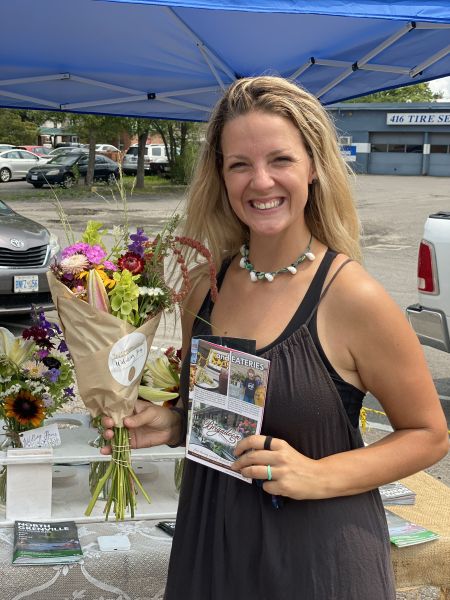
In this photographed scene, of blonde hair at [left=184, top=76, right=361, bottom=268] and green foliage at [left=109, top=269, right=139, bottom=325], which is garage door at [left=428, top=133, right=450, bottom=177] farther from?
green foliage at [left=109, top=269, right=139, bottom=325]

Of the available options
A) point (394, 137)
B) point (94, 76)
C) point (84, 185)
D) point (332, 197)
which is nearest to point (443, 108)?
point (394, 137)

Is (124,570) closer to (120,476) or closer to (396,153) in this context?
(120,476)

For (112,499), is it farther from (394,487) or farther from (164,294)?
(394,487)

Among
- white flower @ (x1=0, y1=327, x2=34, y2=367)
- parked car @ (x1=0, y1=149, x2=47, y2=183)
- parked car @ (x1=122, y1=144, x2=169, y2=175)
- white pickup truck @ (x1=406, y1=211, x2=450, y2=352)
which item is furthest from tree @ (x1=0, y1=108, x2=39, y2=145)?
white flower @ (x1=0, y1=327, x2=34, y2=367)

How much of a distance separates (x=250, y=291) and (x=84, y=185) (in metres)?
28.7

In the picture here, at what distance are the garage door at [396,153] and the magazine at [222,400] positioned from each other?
4708 cm

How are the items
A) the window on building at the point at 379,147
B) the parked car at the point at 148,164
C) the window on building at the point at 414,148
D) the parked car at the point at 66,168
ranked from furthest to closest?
the window on building at the point at 379,147, the window on building at the point at 414,148, the parked car at the point at 148,164, the parked car at the point at 66,168

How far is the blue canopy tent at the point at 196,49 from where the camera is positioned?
3.41 m

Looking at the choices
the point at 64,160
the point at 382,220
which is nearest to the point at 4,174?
the point at 64,160

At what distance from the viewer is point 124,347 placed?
180 centimetres

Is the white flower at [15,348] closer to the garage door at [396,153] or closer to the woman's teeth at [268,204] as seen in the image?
the woman's teeth at [268,204]

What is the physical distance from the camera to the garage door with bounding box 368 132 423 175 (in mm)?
46875

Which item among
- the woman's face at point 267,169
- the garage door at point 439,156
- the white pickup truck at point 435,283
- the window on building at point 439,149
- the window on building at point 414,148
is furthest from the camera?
the window on building at point 414,148

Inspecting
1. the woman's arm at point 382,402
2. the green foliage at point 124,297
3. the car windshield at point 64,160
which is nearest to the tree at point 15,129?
the car windshield at point 64,160
